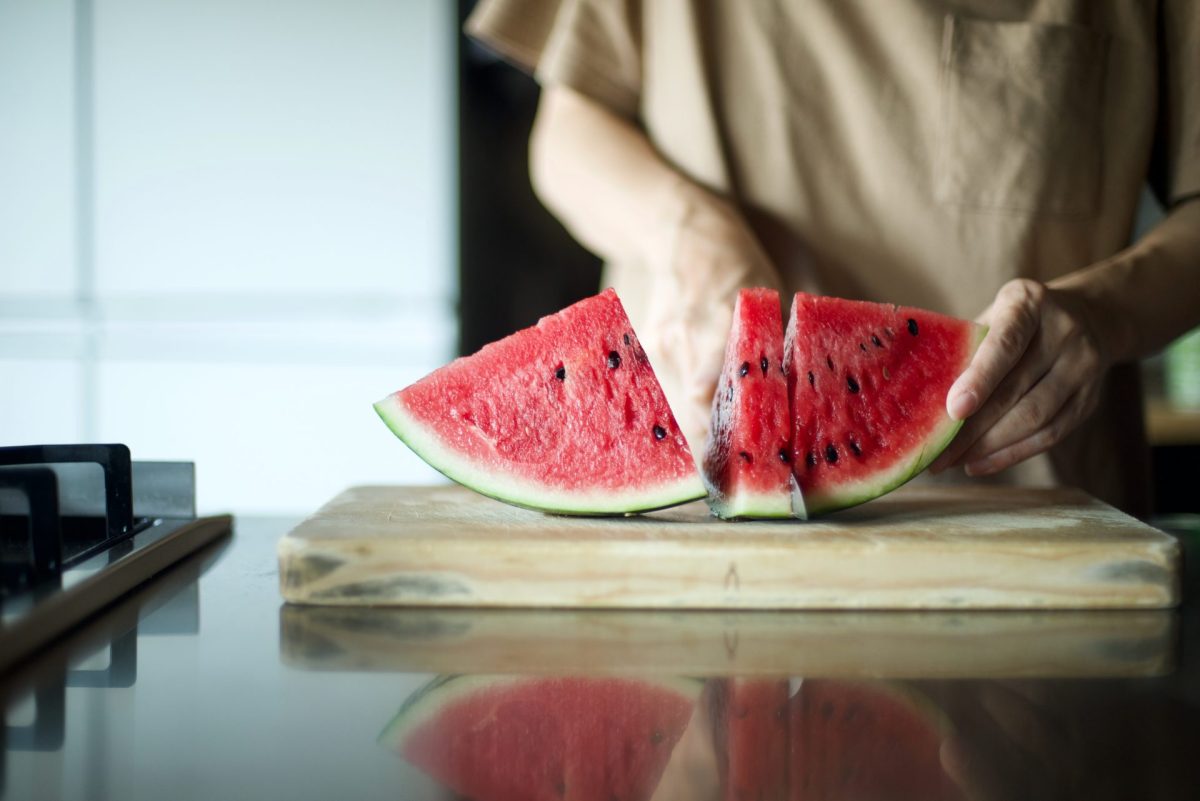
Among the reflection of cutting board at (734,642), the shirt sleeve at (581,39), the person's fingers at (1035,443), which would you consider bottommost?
the reflection of cutting board at (734,642)

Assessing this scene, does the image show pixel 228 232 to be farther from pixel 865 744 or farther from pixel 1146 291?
pixel 865 744

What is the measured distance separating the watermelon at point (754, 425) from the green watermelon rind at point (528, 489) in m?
0.05

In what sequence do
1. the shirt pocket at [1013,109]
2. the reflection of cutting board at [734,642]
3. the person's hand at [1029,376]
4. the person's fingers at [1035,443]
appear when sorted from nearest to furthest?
the reflection of cutting board at [734,642] → the person's hand at [1029,376] → the person's fingers at [1035,443] → the shirt pocket at [1013,109]

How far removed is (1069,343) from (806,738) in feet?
2.95

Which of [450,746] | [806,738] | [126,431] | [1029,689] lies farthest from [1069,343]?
[126,431]

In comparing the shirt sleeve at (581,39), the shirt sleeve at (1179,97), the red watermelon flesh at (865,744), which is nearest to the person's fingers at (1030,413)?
the shirt sleeve at (1179,97)

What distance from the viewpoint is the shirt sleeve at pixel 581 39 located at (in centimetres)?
177

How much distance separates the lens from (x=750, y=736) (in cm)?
62

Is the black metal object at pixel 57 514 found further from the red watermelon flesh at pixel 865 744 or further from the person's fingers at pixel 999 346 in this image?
the person's fingers at pixel 999 346

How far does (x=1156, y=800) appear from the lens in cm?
53

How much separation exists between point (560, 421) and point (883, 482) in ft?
1.24

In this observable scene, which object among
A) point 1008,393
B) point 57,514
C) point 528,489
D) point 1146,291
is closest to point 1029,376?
point 1008,393

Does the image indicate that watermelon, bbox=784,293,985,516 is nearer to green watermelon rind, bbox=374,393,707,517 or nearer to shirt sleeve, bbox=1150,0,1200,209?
green watermelon rind, bbox=374,393,707,517

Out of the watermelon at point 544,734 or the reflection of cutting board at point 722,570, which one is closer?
the watermelon at point 544,734
